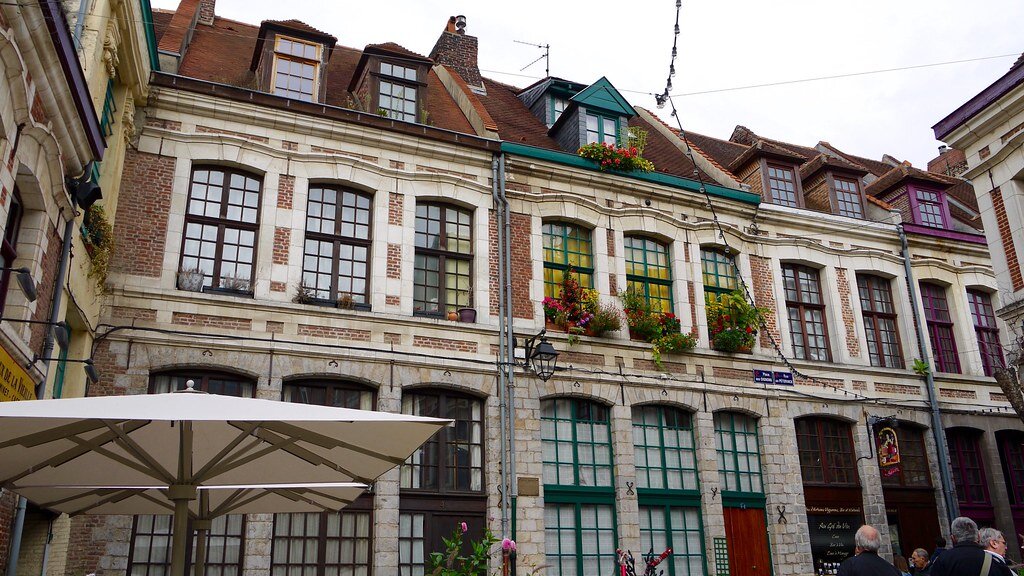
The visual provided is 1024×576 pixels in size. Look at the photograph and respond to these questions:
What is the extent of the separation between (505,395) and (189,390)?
273 inches

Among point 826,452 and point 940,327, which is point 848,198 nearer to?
point 940,327

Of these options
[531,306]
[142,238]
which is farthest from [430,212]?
[142,238]

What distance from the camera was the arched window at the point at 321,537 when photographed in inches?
411

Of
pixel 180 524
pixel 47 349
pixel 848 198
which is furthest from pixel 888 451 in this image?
pixel 47 349

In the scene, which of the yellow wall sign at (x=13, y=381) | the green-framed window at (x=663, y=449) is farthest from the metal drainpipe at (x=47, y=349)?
the green-framed window at (x=663, y=449)

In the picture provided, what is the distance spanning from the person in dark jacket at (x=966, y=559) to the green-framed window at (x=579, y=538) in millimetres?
7173

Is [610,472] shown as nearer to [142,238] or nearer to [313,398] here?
[313,398]

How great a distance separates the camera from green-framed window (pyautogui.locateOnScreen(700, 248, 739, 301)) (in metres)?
14.5

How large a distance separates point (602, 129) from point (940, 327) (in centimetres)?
762

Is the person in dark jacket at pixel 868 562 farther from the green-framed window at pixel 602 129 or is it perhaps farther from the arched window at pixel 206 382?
the green-framed window at pixel 602 129

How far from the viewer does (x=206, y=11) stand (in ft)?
50.2

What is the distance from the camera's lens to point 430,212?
1283 centimetres

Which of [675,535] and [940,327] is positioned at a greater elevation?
[940,327]

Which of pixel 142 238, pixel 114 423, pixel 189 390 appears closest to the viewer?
pixel 114 423
